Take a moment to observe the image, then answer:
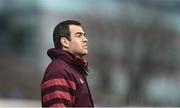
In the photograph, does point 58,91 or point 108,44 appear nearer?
point 58,91

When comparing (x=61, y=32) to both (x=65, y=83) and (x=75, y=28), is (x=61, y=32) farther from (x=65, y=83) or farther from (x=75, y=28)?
(x=65, y=83)

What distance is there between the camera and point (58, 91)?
4.67m

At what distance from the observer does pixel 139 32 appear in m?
24.1

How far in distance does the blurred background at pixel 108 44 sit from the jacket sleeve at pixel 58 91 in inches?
710

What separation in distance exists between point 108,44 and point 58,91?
2073 centimetres

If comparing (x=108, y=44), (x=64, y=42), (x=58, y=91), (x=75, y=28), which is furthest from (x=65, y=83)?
(x=108, y=44)

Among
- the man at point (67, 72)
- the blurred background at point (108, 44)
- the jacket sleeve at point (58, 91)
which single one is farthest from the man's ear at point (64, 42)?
the blurred background at point (108, 44)

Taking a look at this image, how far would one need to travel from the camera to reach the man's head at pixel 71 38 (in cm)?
491

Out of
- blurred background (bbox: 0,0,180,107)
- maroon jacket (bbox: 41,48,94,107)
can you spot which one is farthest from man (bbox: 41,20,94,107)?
blurred background (bbox: 0,0,180,107)

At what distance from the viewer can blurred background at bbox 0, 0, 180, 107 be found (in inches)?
951

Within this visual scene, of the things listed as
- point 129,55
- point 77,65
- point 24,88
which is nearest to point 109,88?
point 129,55

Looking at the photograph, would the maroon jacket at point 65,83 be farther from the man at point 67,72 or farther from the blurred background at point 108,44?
the blurred background at point 108,44

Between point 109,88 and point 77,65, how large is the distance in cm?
1949

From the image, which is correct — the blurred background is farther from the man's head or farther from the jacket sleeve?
the jacket sleeve
